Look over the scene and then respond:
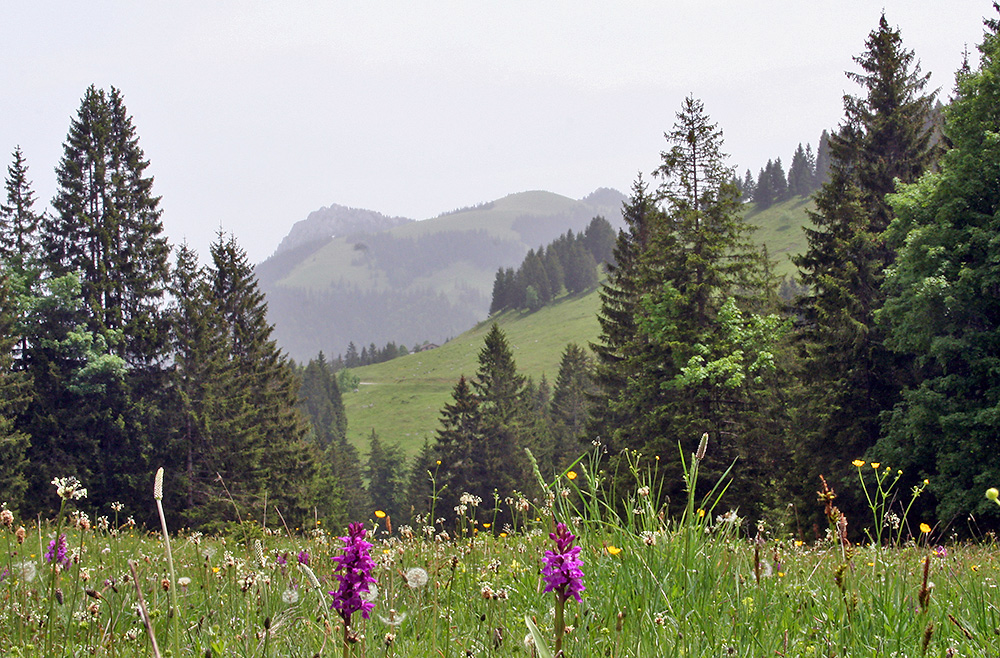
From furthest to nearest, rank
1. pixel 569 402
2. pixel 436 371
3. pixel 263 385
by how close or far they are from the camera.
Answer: pixel 436 371 → pixel 569 402 → pixel 263 385

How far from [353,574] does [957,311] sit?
22.6m

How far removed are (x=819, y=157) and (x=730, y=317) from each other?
190347 millimetres

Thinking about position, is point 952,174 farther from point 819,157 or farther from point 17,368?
point 819,157

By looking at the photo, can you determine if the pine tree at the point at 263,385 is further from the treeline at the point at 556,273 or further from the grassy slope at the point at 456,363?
the treeline at the point at 556,273

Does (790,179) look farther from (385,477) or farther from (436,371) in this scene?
(385,477)

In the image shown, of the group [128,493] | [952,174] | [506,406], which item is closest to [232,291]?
[128,493]

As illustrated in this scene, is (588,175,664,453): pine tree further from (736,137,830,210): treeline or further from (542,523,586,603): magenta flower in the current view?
(736,137,830,210): treeline

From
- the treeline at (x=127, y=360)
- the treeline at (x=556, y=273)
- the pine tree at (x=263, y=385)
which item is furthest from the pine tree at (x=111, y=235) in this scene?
the treeline at (x=556, y=273)

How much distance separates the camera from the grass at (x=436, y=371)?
413 feet

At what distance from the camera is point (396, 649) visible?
8.62 ft

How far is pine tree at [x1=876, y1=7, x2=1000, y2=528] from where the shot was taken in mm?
18094

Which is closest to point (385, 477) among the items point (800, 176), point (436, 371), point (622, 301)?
point (436, 371)

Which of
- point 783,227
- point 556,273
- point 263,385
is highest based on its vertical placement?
point 783,227

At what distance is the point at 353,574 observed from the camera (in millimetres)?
1840
